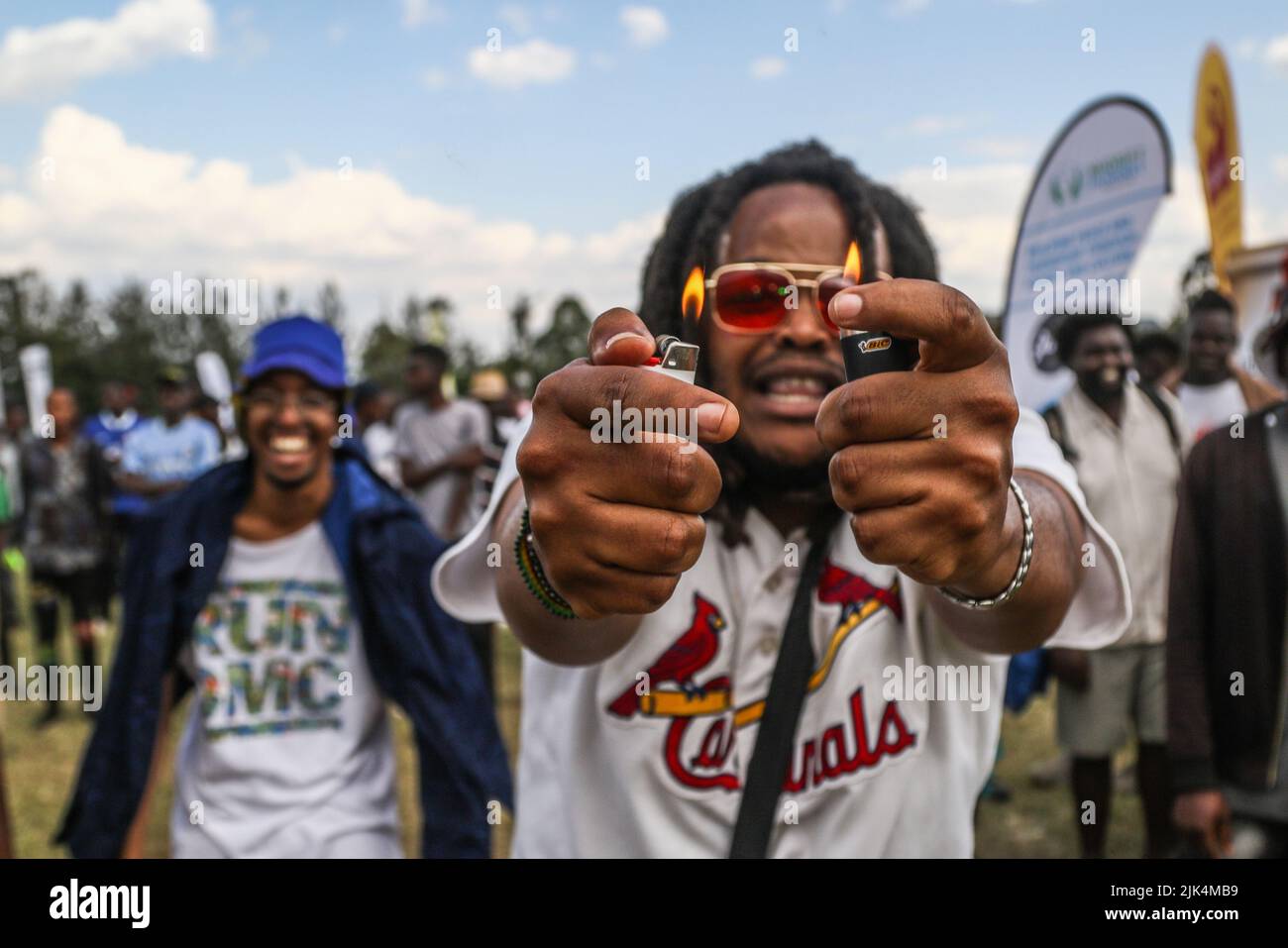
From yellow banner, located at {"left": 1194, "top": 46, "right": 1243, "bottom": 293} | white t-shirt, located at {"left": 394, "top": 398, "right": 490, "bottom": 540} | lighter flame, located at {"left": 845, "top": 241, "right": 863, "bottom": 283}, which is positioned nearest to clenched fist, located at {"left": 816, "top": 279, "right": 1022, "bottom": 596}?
lighter flame, located at {"left": 845, "top": 241, "right": 863, "bottom": 283}

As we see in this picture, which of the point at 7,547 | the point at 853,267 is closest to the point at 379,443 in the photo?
the point at 7,547

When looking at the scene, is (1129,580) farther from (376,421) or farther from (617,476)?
(376,421)

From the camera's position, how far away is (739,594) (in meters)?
1.80

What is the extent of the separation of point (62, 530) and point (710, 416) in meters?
7.57

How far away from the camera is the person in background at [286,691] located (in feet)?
9.20

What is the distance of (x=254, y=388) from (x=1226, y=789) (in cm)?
314

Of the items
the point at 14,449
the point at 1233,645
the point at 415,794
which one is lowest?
the point at 415,794

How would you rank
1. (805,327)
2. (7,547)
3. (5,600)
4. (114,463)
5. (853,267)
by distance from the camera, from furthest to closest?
(114,463), (5,600), (7,547), (805,327), (853,267)

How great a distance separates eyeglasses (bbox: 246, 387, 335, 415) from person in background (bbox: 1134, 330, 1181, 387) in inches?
233

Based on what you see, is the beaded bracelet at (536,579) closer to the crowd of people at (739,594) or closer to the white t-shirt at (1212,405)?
the crowd of people at (739,594)
